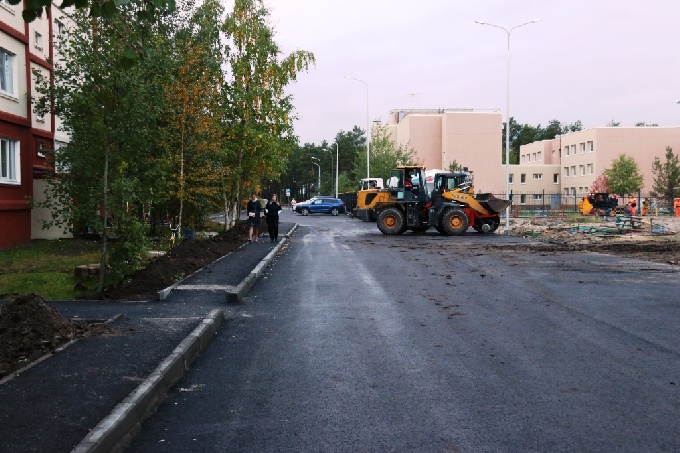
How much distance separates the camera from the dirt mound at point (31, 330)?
23.3 ft

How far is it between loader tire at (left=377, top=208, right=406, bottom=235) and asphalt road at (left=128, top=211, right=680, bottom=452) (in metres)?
17.7

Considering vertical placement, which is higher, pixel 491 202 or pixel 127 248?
pixel 491 202

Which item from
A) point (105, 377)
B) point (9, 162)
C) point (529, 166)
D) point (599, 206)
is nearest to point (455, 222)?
point (9, 162)

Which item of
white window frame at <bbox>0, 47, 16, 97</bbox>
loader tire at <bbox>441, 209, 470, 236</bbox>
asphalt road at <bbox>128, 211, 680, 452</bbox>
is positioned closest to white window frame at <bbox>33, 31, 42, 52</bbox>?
white window frame at <bbox>0, 47, 16, 97</bbox>

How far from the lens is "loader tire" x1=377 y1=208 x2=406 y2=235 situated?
1229 inches

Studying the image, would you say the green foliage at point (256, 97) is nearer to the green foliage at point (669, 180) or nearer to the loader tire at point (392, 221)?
the loader tire at point (392, 221)

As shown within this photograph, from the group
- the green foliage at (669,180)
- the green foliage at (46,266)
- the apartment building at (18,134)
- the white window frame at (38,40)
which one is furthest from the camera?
the green foliage at (669,180)

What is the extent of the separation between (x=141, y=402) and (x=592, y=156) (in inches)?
3152

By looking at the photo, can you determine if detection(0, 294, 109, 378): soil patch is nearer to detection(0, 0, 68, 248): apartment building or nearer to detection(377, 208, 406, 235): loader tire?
detection(0, 0, 68, 248): apartment building

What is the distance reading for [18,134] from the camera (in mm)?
23078

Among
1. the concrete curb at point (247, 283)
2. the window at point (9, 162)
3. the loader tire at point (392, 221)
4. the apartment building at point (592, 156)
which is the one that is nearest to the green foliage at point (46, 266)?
the window at point (9, 162)

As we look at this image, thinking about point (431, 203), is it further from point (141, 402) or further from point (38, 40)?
point (141, 402)

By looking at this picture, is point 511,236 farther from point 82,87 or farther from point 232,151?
point 82,87

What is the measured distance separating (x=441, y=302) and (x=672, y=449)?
6.65 m
